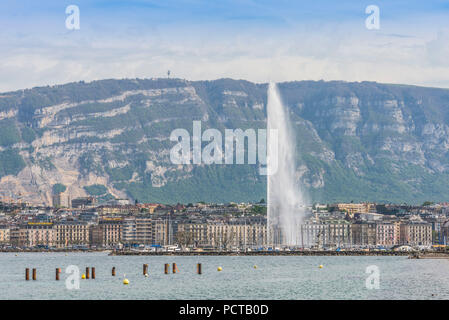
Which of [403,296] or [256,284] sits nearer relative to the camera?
[403,296]

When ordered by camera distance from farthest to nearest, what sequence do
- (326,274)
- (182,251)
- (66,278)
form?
1. (182,251)
2. (326,274)
3. (66,278)

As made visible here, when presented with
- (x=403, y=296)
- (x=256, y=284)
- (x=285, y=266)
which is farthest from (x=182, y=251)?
(x=403, y=296)

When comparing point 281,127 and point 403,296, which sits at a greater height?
point 281,127

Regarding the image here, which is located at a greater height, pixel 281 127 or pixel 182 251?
pixel 281 127

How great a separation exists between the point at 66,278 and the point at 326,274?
22725mm

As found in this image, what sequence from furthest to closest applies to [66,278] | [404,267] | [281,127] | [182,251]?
[182,251] → [281,127] → [404,267] → [66,278]

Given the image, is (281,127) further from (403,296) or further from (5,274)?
(403,296)

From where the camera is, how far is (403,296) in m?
72.6

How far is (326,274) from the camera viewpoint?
10081cm
